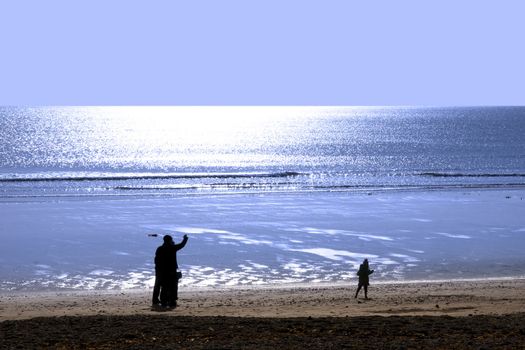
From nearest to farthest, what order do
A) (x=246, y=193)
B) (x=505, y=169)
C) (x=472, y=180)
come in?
1. (x=246, y=193)
2. (x=472, y=180)
3. (x=505, y=169)

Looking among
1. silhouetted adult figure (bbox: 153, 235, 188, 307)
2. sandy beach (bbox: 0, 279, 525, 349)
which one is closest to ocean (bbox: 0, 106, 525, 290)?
sandy beach (bbox: 0, 279, 525, 349)

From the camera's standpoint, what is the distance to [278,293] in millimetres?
18734

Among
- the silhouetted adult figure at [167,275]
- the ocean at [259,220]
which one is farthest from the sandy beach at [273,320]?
the ocean at [259,220]

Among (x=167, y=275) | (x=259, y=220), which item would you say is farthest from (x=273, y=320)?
(x=259, y=220)

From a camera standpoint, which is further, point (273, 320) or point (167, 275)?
point (167, 275)

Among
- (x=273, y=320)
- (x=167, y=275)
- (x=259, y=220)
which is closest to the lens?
(x=273, y=320)

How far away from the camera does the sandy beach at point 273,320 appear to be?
Result: 11.4 m

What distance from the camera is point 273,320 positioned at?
13.0 meters

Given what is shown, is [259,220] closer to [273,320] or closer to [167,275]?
[167,275]

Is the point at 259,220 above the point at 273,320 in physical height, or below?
above

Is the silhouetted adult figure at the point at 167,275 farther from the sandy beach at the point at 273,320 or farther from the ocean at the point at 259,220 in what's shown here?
the ocean at the point at 259,220

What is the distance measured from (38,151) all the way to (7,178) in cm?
3970

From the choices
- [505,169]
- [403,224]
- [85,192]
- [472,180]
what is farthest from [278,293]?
[505,169]

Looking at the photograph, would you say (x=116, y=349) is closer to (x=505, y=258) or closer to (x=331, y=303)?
(x=331, y=303)
